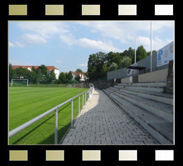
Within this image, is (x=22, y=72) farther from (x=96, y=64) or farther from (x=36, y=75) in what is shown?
(x=96, y=64)

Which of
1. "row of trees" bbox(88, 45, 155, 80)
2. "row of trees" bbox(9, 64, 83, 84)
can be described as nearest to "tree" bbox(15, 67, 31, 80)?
"row of trees" bbox(9, 64, 83, 84)

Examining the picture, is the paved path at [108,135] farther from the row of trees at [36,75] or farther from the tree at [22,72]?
the tree at [22,72]

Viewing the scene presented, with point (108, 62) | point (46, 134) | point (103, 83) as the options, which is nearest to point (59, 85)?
point (108, 62)

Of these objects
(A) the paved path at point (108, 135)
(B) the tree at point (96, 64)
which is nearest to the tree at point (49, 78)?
(B) the tree at point (96, 64)

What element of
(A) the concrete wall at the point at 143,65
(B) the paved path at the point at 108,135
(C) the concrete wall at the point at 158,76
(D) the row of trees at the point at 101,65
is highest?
(D) the row of trees at the point at 101,65

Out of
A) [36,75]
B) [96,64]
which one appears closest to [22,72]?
[36,75]

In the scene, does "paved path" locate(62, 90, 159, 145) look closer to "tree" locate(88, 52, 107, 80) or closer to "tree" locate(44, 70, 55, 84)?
"tree" locate(88, 52, 107, 80)

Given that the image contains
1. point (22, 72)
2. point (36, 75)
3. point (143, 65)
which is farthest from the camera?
point (22, 72)

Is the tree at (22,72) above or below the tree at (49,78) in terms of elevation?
above

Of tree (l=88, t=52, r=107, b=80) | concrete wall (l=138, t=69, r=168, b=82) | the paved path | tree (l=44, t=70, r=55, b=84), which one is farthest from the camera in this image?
tree (l=44, t=70, r=55, b=84)

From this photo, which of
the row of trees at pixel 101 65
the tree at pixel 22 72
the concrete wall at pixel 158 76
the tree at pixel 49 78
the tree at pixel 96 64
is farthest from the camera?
the tree at pixel 22 72

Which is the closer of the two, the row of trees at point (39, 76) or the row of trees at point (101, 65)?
the row of trees at point (101, 65)

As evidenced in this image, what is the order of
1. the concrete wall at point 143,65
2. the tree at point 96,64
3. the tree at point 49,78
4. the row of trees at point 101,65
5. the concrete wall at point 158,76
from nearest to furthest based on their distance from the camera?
the concrete wall at point 158,76 → the concrete wall at point 143,65 → the tree at point 96,64 → the row of trees at point 101,65 → the tree at point 49,78
